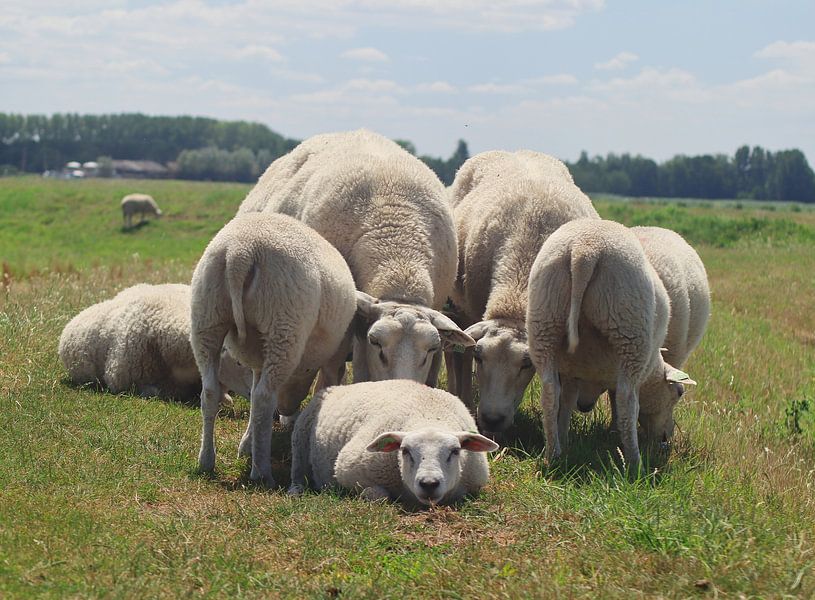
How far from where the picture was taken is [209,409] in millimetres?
6867

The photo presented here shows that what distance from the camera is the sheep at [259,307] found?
21.9 feet

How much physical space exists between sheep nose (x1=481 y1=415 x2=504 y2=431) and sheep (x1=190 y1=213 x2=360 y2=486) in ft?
5.12

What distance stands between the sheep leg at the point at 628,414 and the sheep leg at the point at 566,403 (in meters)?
0.74

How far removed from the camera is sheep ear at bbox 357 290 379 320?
7680mm

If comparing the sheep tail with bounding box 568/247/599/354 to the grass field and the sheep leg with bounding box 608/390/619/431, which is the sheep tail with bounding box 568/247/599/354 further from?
the sheep leg with bounding box 608/390/619/431

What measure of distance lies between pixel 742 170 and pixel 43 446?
56.3 meters

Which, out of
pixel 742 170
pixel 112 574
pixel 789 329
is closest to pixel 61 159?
pixel 742 170

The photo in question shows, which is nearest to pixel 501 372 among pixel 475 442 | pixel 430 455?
pixel 475 442

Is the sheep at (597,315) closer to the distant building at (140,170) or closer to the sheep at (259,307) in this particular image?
the sheep at (259,307)

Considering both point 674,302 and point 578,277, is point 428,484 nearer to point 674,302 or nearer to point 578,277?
point 578,277

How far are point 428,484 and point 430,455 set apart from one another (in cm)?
18

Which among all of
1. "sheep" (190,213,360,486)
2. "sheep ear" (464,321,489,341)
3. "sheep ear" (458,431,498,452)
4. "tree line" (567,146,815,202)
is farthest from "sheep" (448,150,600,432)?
"tree line" (567,146,815,202)

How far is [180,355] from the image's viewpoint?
9094mm

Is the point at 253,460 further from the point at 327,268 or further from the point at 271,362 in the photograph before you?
the point at 327,268
